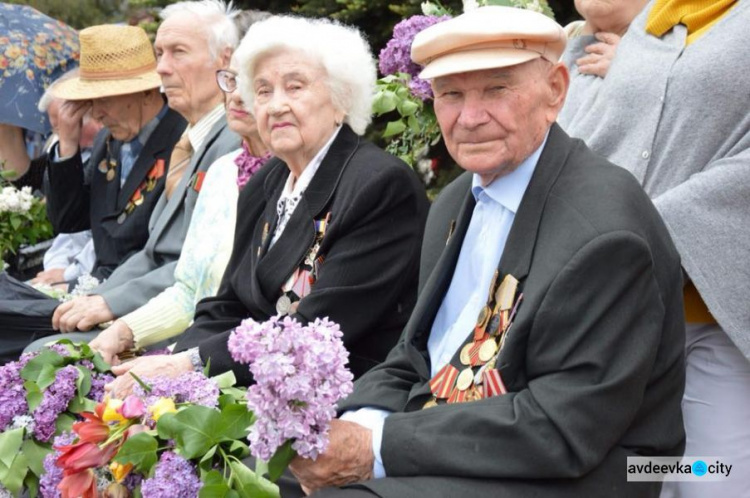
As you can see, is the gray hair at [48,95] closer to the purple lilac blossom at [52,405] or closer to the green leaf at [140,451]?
the purple lilac blossom at [52,405]

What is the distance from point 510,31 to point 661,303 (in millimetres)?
805

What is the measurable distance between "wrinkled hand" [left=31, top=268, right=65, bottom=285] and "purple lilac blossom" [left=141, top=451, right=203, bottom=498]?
3.82 metres

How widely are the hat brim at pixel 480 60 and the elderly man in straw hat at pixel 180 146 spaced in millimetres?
2462

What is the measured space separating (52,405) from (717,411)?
2.12 m

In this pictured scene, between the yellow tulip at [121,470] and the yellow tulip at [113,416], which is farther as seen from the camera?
the yellow tulip at [113,416]

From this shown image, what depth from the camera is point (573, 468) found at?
2645 mm

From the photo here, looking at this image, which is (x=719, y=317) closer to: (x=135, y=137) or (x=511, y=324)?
(x=511, y=324)

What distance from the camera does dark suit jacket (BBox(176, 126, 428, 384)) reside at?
3863 millimetres

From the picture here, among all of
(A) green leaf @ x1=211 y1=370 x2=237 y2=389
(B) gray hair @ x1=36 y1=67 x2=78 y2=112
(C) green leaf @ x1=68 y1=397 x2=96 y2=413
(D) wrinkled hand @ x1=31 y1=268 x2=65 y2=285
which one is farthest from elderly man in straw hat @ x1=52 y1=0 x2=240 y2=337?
(A) green leaf @ x1=211 y1=370 x2=237 y2=389

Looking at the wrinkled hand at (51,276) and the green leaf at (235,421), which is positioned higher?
the green leaf at (235,421)

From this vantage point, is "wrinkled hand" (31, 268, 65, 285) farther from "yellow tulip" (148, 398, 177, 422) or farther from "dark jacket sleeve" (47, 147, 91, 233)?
"yellow tulip" (148, 398, 177, 422)

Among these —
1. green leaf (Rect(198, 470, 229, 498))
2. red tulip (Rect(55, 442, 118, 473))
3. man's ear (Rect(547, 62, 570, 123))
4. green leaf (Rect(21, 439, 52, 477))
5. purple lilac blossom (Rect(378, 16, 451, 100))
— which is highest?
man's ear (Rect(547, 62, 570, 123))

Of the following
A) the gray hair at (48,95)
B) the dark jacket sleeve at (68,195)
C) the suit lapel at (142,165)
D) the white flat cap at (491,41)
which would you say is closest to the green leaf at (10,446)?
the white flat cap at (491,41)

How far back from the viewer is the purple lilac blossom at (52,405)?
3.61 meters
